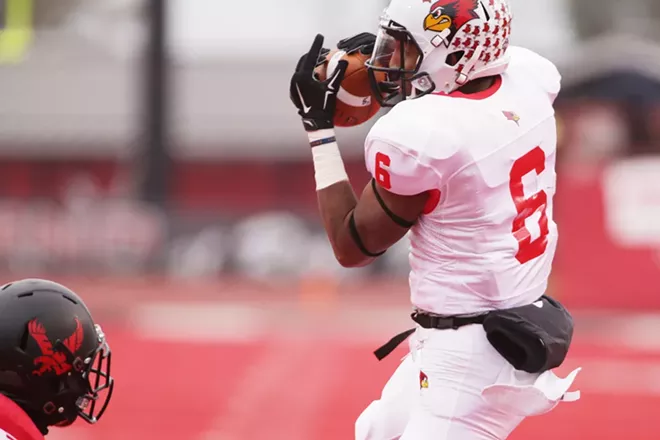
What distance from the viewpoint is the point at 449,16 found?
10.1 ft

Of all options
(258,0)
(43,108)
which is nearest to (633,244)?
(43,108)

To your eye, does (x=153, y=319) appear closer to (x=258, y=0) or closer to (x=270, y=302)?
(x=270, y=302)

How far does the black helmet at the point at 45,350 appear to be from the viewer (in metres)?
2.75

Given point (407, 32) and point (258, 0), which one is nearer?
point (407, 32)

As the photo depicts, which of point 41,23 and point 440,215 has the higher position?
point 440,215

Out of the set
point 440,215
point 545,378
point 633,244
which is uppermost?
point 440,215

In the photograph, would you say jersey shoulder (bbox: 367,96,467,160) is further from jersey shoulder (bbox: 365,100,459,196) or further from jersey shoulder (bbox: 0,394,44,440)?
jersey shoulder (bbox: 0,394,44,440)

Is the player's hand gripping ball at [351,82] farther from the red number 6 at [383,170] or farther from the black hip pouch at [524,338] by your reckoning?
→ the black hip pouch at [524,338]

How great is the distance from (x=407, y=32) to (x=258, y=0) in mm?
22429

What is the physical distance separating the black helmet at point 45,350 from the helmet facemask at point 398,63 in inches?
40.1

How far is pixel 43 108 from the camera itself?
2083 cm

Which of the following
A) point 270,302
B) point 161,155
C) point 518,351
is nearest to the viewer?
point 518,351

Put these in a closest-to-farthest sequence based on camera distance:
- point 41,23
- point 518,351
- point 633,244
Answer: point 518,351
point 633,244
point 41,23

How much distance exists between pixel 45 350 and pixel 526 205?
1286 millimetres
